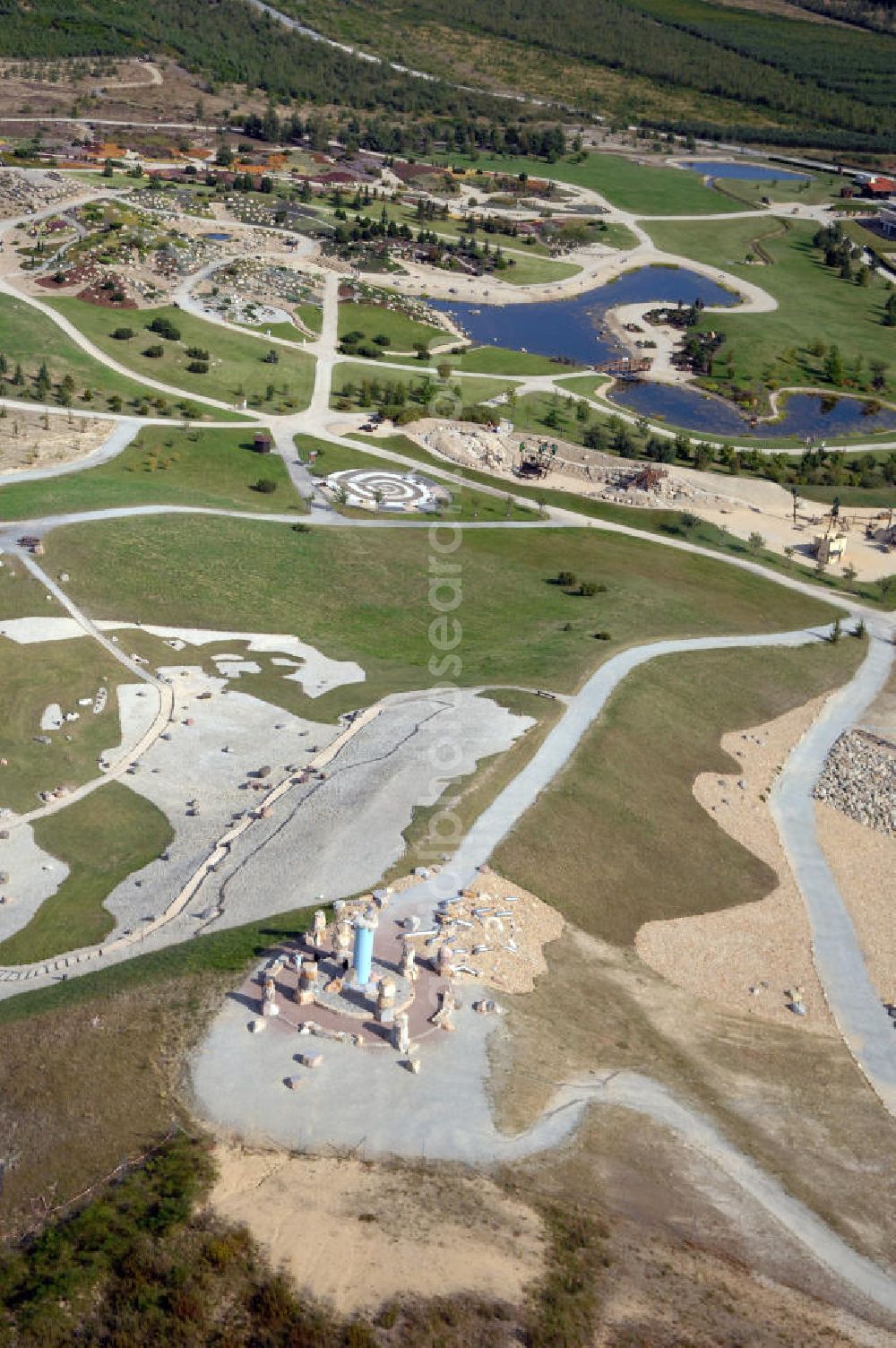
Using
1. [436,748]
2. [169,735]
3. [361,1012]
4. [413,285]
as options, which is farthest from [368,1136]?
[413,285]

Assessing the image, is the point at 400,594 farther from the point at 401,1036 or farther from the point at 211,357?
the point at 211,357

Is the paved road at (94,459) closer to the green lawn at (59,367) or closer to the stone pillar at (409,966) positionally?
the green lawn at (59,367)

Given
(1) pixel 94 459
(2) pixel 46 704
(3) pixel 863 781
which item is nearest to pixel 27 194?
(1) pixel 94 459

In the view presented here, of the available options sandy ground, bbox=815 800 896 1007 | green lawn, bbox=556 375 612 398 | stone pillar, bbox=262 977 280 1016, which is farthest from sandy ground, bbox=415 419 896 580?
stone pillar, bbox=262 977 280 1016

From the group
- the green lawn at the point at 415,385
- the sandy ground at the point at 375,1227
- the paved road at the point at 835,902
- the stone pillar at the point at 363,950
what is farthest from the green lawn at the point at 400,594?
the sandy ground at the point at 375,1227

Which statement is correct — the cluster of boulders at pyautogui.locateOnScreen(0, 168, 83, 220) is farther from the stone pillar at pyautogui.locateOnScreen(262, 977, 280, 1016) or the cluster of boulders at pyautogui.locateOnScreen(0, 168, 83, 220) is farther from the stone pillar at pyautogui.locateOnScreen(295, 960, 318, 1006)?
the stone pillar at pyautogui.locateOnScreen(262, 977, 280, 1016)

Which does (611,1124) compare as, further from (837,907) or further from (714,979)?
(837,907)
